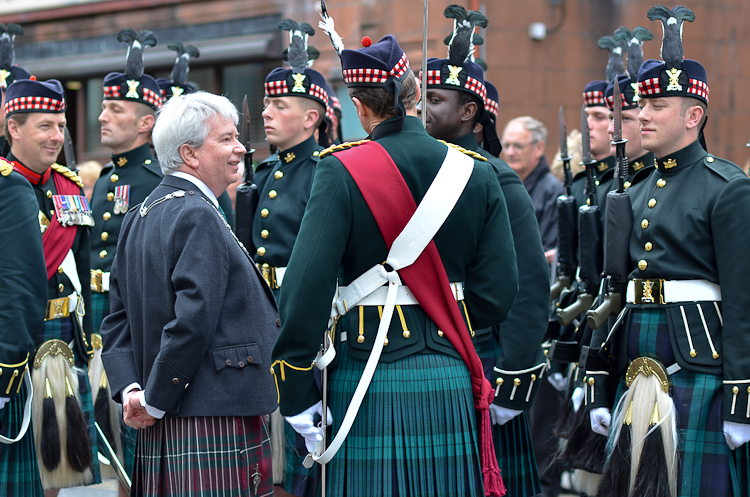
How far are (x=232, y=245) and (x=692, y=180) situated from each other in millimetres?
1841

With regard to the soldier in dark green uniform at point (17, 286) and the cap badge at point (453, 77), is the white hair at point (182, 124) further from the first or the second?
the cap badge at point (453, 77)

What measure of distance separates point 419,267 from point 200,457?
3.22 ft

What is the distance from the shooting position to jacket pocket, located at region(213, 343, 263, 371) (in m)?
3.08

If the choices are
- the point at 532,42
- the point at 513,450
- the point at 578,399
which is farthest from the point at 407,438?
the point at 532,42

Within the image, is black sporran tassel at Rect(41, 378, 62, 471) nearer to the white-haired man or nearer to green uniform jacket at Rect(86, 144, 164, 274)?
green uniform jacket at Rect(86, 144, 164, 274)

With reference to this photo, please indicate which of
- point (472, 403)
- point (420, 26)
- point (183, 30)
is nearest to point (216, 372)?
point (472, 403)

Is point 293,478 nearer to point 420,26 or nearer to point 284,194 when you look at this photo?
point 284,194

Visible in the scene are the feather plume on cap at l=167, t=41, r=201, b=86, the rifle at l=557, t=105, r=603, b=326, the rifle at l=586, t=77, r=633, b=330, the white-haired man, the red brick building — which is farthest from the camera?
the red brick building

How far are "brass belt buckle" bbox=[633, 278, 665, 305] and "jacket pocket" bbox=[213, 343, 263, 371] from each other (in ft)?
5.20

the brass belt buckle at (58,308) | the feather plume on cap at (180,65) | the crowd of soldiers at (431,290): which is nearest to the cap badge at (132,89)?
the crowd of soldiers at (431,290)

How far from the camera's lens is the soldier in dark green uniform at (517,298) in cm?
388

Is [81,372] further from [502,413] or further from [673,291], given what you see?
[673,291]

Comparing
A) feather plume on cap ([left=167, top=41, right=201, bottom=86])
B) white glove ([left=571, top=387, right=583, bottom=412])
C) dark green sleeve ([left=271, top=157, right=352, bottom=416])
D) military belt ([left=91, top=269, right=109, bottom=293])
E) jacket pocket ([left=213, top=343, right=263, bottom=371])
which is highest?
feather plume on cap ([left=167, top=41, right=201, bottom=86])

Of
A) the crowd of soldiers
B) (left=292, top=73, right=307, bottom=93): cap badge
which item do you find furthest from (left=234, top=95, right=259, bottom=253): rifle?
(left=292, top=73, right=307, bottom=93): cap badge
